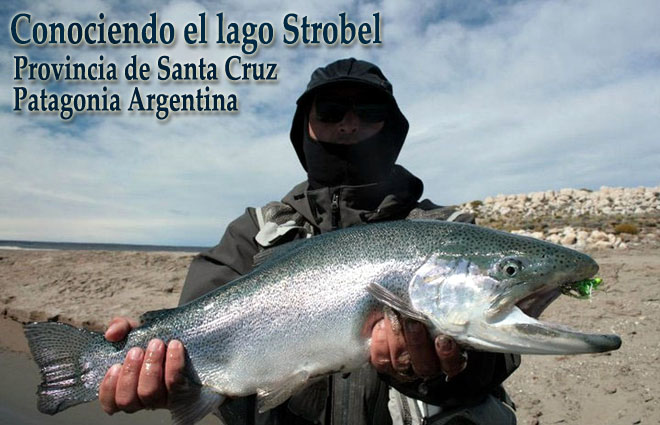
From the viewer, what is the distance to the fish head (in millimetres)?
2137

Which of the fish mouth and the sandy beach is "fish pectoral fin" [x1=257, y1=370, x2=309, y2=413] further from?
the sandy beach

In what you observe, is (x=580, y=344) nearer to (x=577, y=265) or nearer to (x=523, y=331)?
(x=523, y=331)

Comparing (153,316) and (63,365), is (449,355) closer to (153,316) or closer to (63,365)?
(153,316)

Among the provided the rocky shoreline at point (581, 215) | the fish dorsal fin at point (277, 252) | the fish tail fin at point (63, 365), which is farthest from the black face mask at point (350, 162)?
the rocky shoreline at point (581, 215)

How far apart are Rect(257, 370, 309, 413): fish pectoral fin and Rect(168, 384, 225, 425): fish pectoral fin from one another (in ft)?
0.92

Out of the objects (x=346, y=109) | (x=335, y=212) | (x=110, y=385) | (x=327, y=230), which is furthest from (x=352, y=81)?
(x=110, y=385)

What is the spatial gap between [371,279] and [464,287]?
0.42 m

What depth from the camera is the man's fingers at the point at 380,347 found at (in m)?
2.30

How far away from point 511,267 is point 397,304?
54 cm

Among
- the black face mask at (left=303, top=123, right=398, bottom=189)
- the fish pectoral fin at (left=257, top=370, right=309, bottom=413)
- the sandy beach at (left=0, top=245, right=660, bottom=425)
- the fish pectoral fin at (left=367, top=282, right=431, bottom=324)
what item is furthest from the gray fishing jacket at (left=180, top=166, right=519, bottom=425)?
the sandy beach at (left=0, top=245, right=660, bottom=425)

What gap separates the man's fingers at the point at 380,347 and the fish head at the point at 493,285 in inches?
7.5

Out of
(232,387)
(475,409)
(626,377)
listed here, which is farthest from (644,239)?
(232,387)

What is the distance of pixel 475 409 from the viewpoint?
2674 millimetres

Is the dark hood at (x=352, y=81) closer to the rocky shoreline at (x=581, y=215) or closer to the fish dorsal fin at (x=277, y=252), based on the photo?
the fish dorsal fin at (x=277, y=252)
